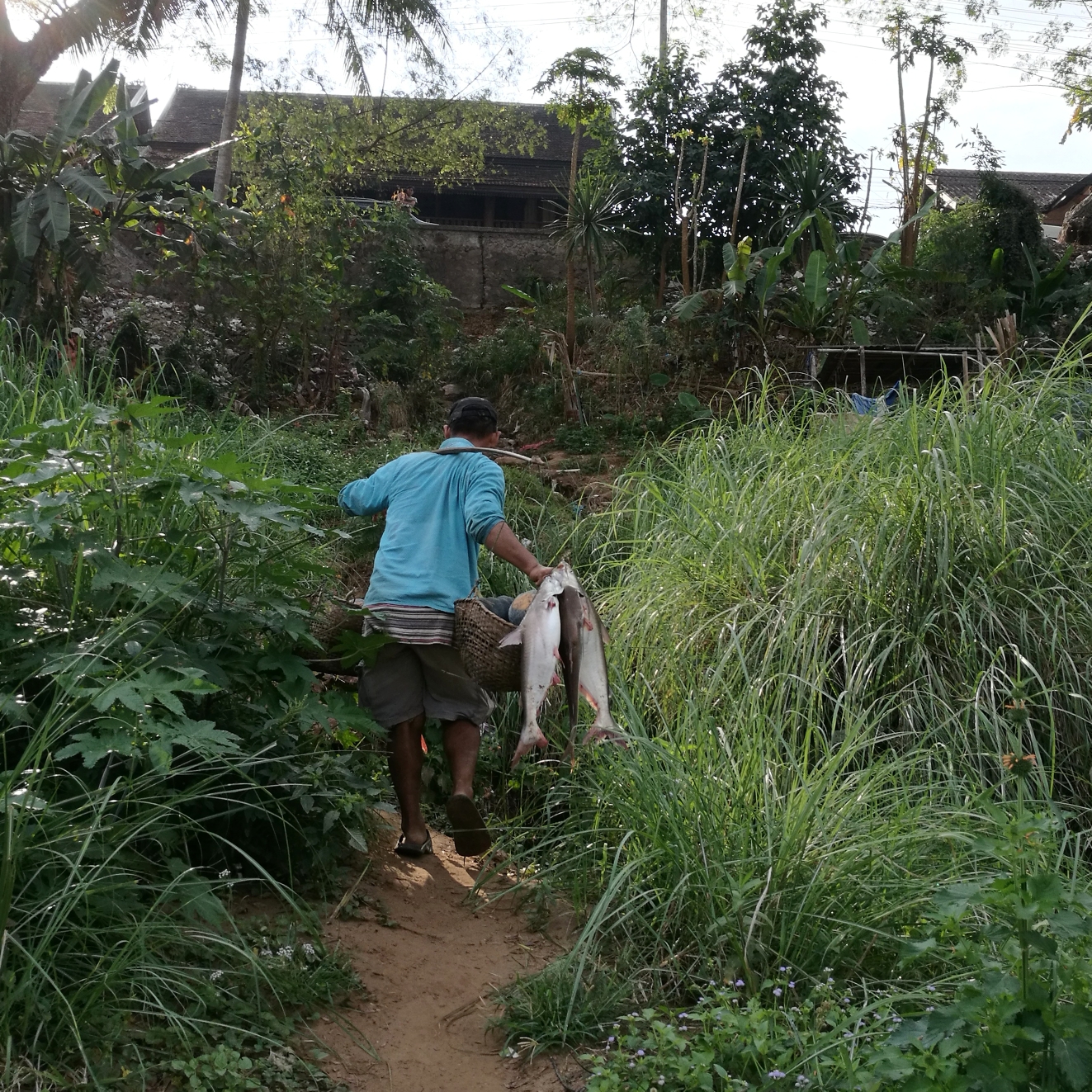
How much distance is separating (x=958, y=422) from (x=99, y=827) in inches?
163

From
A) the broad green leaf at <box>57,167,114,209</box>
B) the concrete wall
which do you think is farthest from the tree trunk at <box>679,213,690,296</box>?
the broad green leaf at <box>57,167,114,209</box>

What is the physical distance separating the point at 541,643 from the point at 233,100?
44.9ft

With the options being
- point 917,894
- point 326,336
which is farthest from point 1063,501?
point 326,336

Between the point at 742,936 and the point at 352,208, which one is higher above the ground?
the point at 352,208

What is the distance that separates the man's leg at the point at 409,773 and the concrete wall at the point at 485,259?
477 inches

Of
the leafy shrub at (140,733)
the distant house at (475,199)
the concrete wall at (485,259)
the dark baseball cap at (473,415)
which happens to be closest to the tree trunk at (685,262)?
the distant house at (475,199)

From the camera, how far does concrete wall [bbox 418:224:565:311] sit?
15.9m

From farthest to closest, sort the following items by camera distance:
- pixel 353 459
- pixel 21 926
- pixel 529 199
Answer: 1. pixel 529 199
2. pixel 353 459
3. pixel 21 926

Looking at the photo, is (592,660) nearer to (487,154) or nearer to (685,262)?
(685,262)

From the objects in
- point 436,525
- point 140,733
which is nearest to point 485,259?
point 436,525

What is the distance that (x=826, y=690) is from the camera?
4.50 m

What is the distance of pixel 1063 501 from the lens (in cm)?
473

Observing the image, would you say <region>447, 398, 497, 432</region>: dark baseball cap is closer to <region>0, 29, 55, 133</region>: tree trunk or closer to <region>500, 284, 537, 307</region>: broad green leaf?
<region>500, 284, 537, 307</region>: broad green leaf

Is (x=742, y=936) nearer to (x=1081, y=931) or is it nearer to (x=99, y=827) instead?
(x=1081, y=931)
